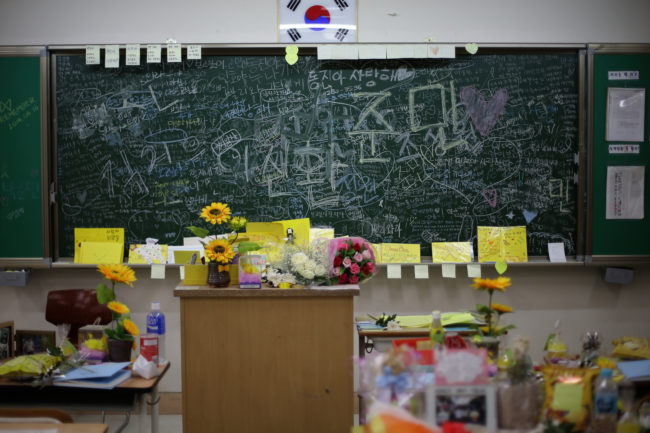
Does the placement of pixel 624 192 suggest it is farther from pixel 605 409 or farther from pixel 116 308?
pixel 116 308

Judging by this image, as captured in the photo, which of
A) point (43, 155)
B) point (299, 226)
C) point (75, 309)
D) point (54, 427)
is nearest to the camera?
point (54, 427)

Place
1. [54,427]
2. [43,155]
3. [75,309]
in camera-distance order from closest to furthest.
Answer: [54,427] < [75,309] < [43,155]

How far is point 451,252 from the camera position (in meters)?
3.71

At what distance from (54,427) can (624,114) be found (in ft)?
12.9

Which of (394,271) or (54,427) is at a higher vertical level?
(394,271)

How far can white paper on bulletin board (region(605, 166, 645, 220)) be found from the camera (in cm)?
371

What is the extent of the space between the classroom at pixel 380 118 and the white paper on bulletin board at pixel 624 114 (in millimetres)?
70

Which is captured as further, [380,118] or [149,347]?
[380,118]

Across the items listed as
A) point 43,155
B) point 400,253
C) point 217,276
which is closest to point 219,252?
point 217,276

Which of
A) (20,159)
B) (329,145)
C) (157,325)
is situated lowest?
(157,325)

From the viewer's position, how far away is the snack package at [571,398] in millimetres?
1444

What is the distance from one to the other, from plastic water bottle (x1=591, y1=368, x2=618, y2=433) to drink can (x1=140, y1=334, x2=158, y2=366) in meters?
1.77

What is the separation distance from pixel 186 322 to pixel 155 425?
1.92ft

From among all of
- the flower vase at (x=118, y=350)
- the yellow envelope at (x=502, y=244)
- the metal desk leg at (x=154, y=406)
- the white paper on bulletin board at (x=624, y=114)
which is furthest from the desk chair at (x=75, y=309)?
the white paper on bulletin board at (x=624, y=114)
